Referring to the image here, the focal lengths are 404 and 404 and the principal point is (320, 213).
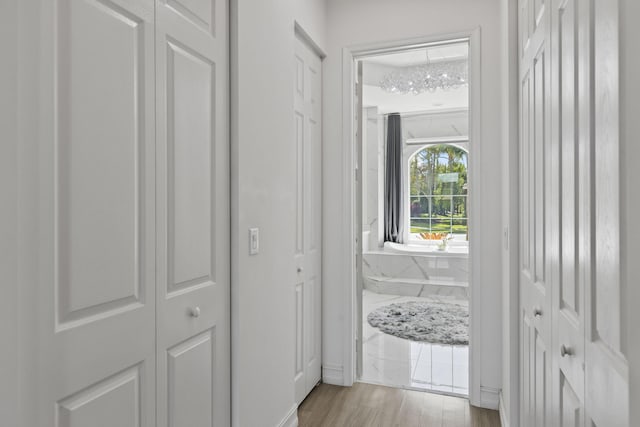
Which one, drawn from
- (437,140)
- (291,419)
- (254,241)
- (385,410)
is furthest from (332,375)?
(437,140)

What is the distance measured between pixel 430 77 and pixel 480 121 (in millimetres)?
2365

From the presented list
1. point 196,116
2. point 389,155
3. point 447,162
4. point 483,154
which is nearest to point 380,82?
point 389,155

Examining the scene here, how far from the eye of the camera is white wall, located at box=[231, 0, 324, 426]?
1.69m

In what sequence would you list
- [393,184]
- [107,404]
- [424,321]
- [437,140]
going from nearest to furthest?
1. [107,404]
2. [424,321]
3. [437,140]
4. [393,184]

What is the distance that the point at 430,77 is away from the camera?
4629 mm

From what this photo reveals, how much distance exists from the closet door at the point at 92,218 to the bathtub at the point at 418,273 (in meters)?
4.83

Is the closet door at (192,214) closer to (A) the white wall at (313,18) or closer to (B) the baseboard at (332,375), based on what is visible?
(A) the white wall at (313,18)

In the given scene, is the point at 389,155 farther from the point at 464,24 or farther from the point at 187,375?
the point at 187,375

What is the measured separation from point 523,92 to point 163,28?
1.50 meters

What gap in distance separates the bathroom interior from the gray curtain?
18mm

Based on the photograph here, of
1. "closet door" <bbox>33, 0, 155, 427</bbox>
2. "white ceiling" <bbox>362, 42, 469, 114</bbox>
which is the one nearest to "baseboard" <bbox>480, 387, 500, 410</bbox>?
"closet door" <bbox>33, 0, 155, 427</bbox>

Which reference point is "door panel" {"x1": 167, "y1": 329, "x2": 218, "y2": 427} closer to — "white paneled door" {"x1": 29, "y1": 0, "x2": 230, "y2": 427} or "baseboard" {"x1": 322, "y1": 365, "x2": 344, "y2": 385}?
"white paneled door" {"x1": 29, "y1": 0, "x2": 230, "y2": 427}

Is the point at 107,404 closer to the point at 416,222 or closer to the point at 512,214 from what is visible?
the point at 512,214

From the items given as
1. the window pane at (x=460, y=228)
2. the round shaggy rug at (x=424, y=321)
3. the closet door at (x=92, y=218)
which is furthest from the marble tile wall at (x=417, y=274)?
the closet door at (x=92, y=218)
